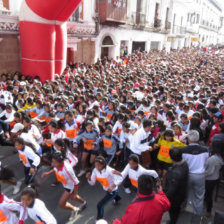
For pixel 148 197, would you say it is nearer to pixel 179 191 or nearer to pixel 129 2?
pixel 179 191

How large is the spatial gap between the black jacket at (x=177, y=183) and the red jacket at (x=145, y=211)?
0.66 metres

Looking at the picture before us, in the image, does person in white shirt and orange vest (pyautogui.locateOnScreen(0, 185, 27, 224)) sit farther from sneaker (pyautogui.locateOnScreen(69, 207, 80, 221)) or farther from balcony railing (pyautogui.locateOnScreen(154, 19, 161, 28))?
balcony railing (pyautogui.locateOnScreen(154, 19, 161, 28))

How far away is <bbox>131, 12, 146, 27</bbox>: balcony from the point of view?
2145cm

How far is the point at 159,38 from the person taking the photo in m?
28.1

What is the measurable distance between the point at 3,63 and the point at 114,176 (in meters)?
9.47

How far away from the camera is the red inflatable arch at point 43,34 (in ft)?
31.5

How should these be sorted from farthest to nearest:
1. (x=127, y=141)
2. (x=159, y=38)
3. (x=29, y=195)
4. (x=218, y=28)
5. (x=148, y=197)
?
(x=218, y=28) < (x=159, y=38) < (x=127, y=141) < (x=29, y=195) < (x=148, y=197)

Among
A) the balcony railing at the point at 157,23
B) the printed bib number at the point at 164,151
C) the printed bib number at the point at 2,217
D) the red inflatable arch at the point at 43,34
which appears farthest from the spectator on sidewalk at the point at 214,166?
the balcony railing at the point at 157,23

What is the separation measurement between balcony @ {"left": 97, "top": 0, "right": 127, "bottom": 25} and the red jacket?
51.3 feet

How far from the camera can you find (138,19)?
22.2 meters

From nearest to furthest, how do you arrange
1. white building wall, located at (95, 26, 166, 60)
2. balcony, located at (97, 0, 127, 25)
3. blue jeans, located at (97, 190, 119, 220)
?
blue jeans, located at (97, 190, 119, 220)
balcony, located at (97, 0, 127, 25)
white building wall, located at (95, 26, 166, 60)

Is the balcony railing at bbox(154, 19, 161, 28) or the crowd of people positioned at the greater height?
the balcony railing at bbox(154, 19, 161, 28)

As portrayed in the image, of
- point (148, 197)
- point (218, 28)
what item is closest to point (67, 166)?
point (148, 197)

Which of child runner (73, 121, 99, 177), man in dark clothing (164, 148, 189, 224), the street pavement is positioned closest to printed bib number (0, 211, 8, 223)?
the street pavement
